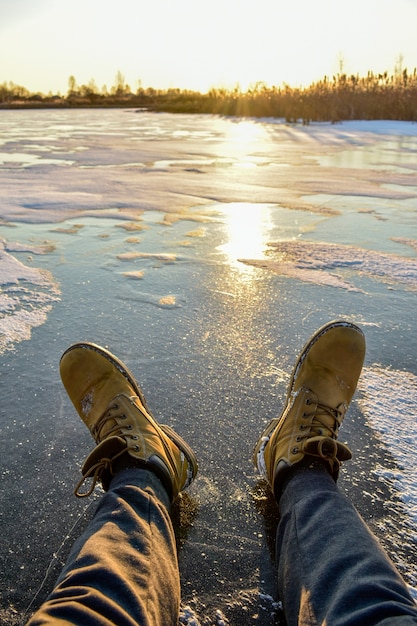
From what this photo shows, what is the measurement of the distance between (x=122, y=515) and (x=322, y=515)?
43 cm

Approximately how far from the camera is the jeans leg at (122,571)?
788 millimetres

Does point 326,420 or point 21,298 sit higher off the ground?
point 21,298

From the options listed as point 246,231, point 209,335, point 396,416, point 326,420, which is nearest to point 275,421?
point 326,420

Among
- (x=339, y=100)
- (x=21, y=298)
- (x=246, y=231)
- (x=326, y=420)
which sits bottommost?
(x=326, y=420)

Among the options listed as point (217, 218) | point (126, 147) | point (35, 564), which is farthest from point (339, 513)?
point (126, 147)

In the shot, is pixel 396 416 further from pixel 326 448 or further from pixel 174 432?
pixel 174 432

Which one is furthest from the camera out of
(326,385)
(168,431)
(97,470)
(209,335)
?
(209,335)

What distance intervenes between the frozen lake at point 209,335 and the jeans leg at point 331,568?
108 mm

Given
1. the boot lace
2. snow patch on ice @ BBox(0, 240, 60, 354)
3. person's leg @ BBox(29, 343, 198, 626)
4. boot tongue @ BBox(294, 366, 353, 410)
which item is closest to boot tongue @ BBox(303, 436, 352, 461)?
boot tongue @ BBox(294, 366, 353, 410)

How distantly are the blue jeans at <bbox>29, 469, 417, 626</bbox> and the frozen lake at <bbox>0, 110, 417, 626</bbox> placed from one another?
Answer: 11cm

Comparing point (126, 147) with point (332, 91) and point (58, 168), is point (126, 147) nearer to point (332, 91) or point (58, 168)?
point (58, 168)

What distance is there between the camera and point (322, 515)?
103cm

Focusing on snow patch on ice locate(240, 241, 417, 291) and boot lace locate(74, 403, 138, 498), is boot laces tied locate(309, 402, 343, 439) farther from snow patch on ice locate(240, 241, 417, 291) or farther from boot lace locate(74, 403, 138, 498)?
snow patch on ice locate(240, 241, 417, 291)

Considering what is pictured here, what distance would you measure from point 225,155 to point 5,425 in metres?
6.63
